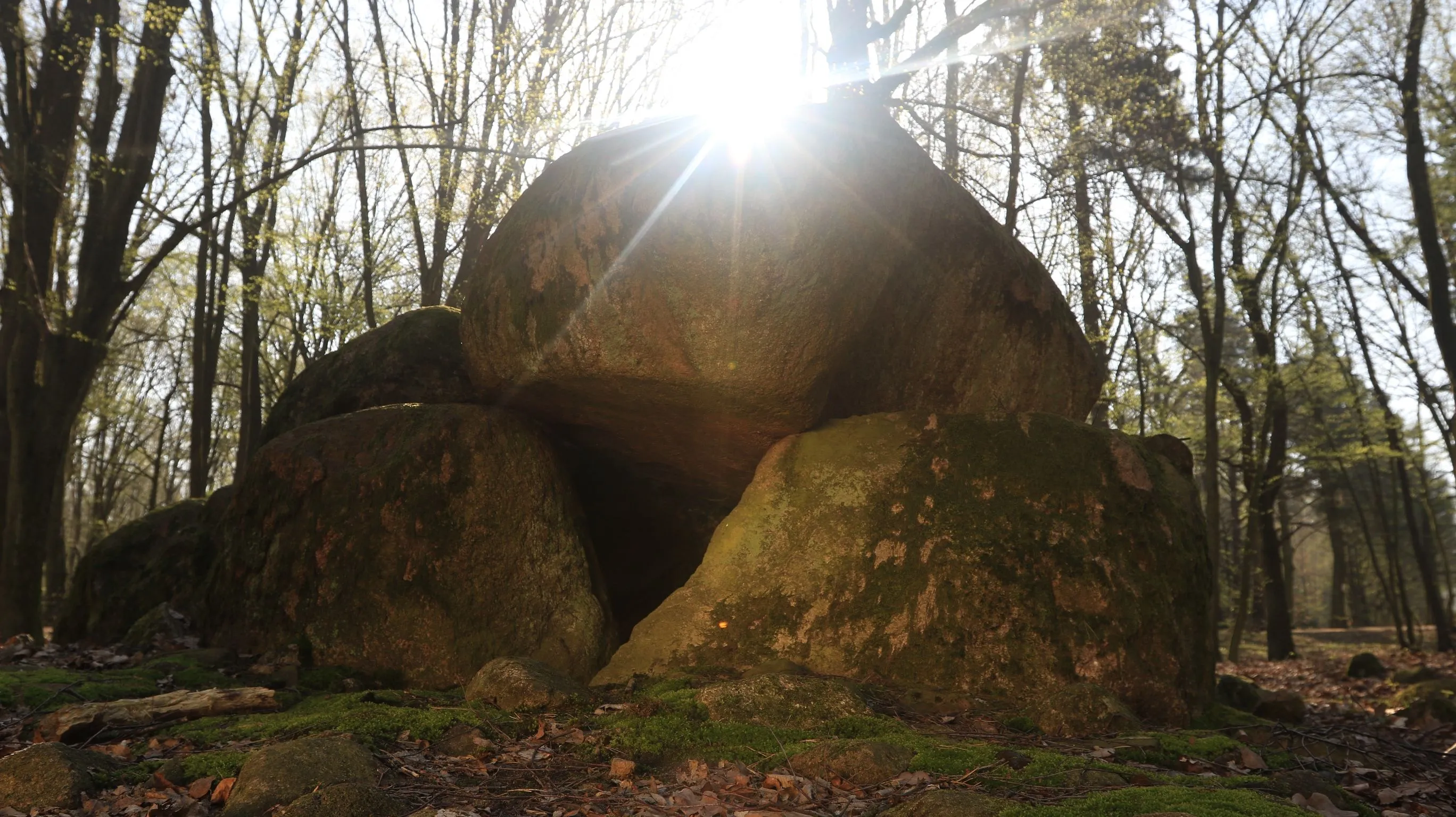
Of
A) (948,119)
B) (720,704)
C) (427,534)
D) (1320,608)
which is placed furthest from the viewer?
(1320,608)

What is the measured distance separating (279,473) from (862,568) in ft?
14.9

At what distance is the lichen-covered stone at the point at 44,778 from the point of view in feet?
12.6

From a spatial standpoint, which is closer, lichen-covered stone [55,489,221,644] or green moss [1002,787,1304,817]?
green moss [1002,787,1304,817]

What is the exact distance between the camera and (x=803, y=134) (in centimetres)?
694

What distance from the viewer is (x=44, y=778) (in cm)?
393

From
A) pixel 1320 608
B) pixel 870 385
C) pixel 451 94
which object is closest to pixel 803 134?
pixel 870 385

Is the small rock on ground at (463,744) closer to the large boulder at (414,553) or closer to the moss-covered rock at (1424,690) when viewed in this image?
the large boulder at (414,553)

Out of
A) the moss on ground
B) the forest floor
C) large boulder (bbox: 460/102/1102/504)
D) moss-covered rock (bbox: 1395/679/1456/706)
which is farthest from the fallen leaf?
moss-covered rock (bbox: 1395/679/1456/706)

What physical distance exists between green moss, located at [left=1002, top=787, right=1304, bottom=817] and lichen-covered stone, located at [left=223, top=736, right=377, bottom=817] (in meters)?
2.67

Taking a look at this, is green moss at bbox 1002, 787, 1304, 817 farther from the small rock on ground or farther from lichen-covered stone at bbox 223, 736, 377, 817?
lichen-covered stone at bbox 223, 736, 377, 817

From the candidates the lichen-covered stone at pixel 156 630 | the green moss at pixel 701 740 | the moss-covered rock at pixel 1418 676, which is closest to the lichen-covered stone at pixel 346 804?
the green moss at pixel 701 740

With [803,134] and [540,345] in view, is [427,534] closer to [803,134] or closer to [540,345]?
[540,345]

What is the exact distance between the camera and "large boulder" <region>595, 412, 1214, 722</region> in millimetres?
5992

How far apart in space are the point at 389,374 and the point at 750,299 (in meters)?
4.17
